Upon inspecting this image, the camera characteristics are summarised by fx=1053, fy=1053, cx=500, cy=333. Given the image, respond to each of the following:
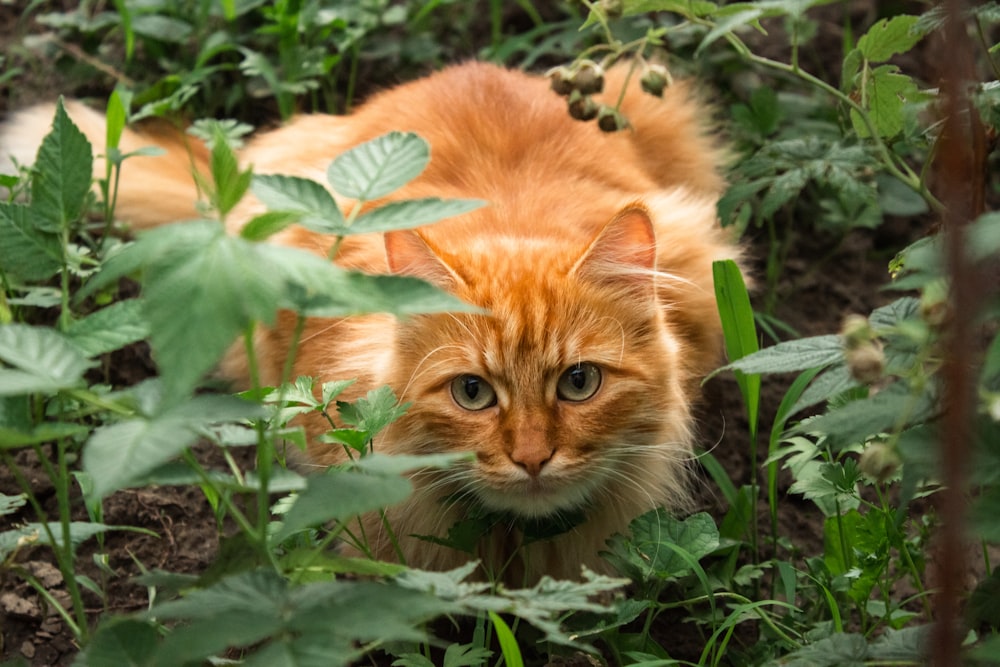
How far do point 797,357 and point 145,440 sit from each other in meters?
0.90

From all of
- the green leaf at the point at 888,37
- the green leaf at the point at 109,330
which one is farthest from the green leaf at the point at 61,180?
the green leaf at the point at 888,37

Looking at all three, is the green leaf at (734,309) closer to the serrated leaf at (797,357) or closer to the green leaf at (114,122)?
the serrated leaf at (797,357)

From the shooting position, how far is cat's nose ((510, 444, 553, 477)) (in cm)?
190

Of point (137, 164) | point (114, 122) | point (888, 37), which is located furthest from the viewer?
point (137, 164)

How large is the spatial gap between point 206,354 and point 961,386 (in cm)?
70

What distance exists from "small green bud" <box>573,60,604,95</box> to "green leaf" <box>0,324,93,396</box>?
51.4 inches

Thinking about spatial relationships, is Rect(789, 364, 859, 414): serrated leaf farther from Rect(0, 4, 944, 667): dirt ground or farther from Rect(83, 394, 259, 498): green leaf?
Rect(0, 4, 944, 667): dirt ground

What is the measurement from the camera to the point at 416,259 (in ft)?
6.72

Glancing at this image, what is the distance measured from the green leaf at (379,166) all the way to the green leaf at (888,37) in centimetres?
89

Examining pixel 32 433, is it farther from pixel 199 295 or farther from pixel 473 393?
pixel 473 393

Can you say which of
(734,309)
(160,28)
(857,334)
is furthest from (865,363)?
→ (160,28)

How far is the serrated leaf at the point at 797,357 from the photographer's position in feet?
4.90

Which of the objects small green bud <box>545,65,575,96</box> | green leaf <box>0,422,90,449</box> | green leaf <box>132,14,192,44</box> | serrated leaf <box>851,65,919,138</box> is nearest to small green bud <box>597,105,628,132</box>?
small green bud <box>545,65,575,96</box>

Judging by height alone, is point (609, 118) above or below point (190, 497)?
above
